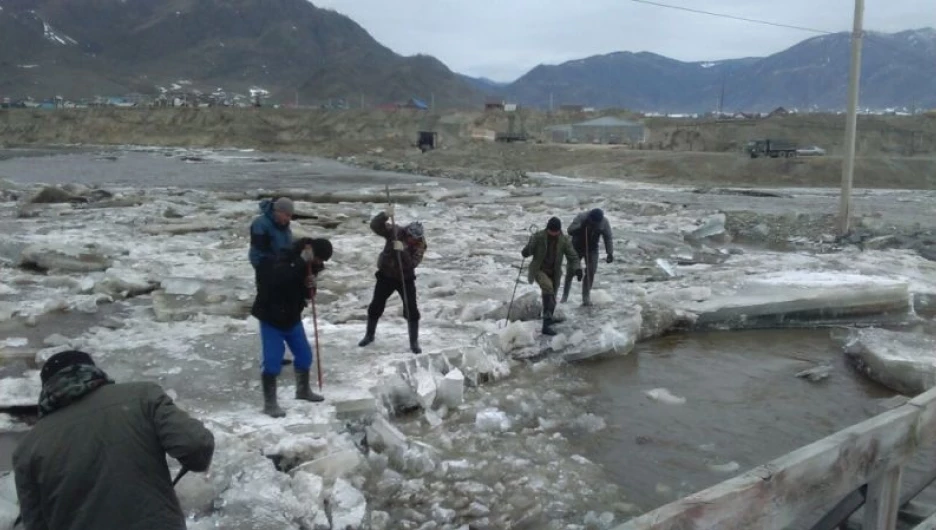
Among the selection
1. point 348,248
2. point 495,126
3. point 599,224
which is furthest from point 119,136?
point 599,224

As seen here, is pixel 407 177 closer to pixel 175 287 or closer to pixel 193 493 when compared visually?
pixel 175 287

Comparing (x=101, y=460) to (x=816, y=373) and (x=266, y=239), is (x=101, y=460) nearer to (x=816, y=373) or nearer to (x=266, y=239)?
(x=266, y=239)

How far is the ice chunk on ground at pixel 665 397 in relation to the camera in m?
8.00

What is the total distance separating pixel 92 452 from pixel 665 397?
20.8 feet

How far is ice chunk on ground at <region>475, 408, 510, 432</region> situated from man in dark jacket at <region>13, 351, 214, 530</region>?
410 cm

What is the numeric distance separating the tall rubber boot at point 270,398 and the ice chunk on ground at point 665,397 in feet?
13.0

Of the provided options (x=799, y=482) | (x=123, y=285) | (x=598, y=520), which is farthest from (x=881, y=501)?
(x=123, y=285)

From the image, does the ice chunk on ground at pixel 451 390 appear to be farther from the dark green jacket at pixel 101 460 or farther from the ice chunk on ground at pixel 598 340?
the dark green jacket at pixel 101 460

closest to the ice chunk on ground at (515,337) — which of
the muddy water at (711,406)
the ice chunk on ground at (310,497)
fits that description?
the muddy water at (711,406)

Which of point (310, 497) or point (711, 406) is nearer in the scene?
point (310, 497)

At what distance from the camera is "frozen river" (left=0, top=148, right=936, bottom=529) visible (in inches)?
219

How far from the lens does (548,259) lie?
30.5ft

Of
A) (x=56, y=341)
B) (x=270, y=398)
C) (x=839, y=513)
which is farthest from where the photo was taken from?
(x=56, y=341)

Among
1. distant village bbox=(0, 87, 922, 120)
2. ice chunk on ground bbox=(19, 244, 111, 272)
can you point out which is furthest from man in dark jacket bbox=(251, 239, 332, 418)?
distant village bbox=(0, 87, 922, 120)
